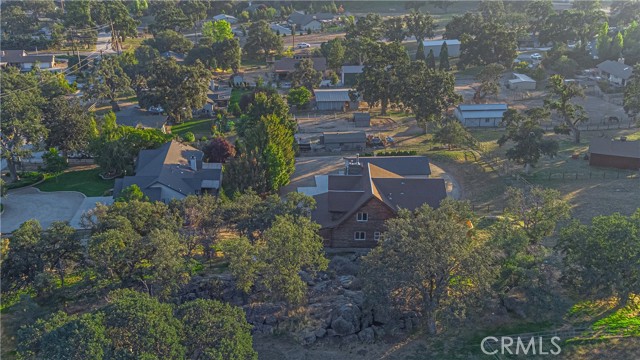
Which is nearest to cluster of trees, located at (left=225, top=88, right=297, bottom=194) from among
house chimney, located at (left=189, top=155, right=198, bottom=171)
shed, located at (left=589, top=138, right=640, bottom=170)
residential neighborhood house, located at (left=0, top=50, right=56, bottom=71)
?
house chimney, located at (left=189, top=155, right=198, bottom=171)

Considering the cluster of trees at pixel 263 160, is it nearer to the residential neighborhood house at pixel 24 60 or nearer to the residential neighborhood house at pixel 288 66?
the residential neighborhood house at pixel 288 66

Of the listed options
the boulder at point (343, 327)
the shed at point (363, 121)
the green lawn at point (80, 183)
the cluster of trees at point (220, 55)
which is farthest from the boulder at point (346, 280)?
the cluster of trees at point (220, 55)

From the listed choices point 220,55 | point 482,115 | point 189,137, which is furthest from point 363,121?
point 220,55

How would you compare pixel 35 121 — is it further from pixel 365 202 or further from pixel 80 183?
pixel 365 202

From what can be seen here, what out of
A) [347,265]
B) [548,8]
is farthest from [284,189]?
[548,8]

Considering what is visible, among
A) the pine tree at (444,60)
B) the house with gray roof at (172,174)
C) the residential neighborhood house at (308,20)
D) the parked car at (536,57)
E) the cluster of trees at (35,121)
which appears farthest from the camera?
the residential neighborhood house at (308,20)

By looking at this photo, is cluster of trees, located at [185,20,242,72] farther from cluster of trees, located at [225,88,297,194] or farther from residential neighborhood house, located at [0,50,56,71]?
cluster of trees, located at [225,88,297,194]

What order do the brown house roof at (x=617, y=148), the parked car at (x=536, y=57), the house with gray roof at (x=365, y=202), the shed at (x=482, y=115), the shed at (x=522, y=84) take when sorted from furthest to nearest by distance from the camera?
the parked car at (x=536, y=57) → the shed at (x=522, y=84) → the shed at (x=482, y=115) → the brown house roof at (x=617, y=148) → the house with gray roof at (x=365, y=202)
